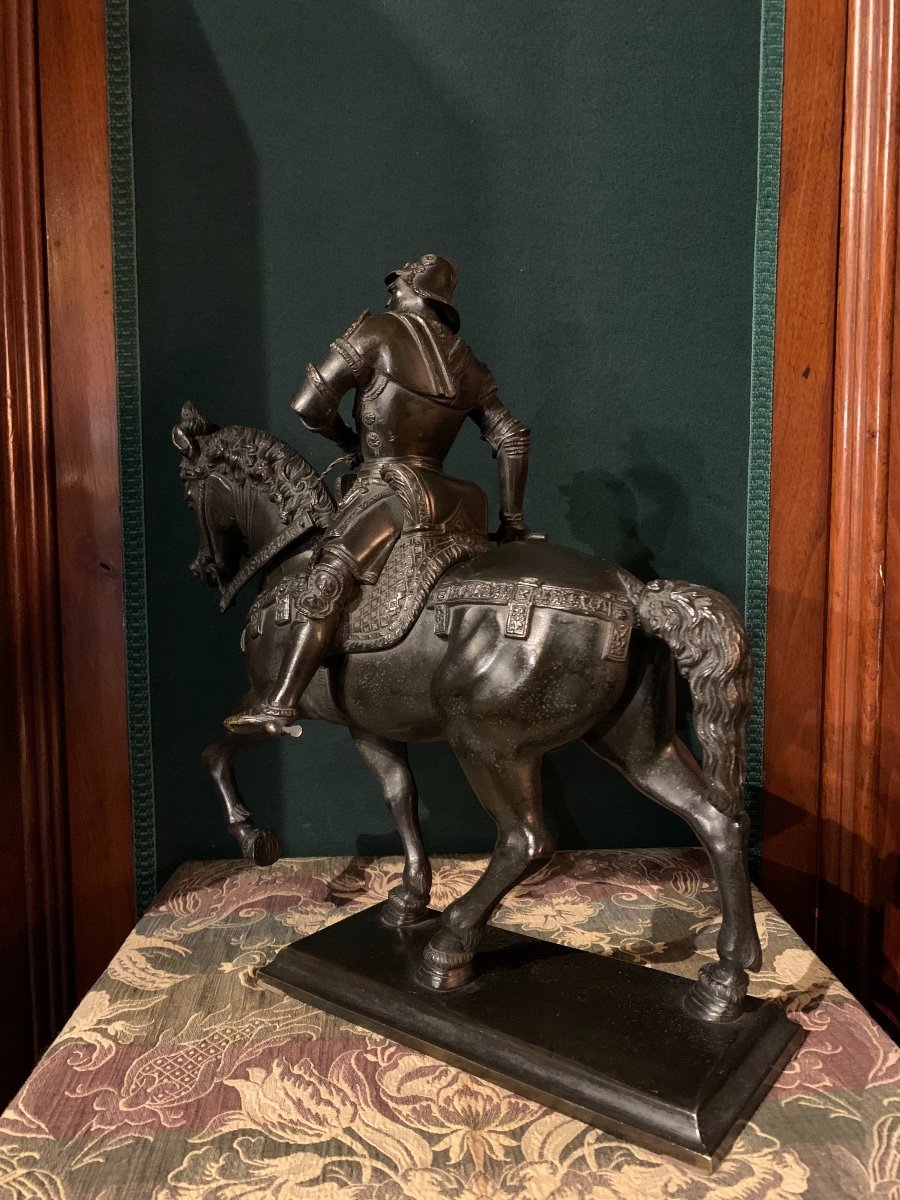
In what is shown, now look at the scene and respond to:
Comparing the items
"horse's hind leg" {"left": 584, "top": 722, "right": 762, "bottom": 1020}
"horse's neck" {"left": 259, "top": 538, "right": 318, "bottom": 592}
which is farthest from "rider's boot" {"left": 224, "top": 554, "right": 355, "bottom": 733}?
"horse's hind leg" {"left": 584, "top": 722, "right": 762, "bottom": 1020}

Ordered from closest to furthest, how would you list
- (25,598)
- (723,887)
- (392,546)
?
Answer: (723,887) → (392,546) → (25,598)

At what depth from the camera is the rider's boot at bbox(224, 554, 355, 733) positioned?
1112mm

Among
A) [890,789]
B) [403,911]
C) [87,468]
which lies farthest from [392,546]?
[890,789]

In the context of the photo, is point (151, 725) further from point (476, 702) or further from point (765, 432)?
point (765, 432)

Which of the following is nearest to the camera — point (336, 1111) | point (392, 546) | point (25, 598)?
point (336, 1111)

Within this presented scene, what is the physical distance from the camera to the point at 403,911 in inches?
51.3

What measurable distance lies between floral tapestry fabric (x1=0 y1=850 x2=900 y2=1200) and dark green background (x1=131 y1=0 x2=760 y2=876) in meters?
0.61

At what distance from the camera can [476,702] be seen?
3.45ft

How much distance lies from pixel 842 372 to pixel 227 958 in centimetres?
154

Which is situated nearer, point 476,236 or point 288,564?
point 288,564

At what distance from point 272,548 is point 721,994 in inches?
34.2

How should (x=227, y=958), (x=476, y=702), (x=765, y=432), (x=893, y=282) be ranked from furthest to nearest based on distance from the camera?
1. (x=765, y=432)
2. (x=893, y=282)
3. (x=227, y=958)
4. (x=476, y=702)

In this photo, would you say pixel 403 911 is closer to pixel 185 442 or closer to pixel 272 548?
pixel 272 548

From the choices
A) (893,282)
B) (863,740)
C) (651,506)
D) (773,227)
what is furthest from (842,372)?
(863,740)
